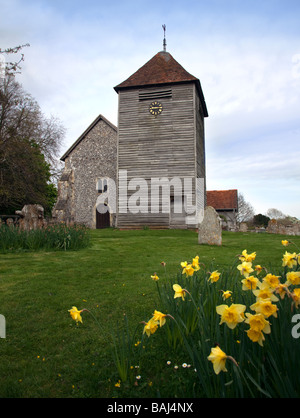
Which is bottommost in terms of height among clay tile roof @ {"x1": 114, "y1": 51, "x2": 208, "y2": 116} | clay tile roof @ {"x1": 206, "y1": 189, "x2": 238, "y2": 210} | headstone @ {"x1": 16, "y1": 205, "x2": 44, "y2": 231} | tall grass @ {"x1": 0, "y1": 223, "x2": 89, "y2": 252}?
tall grass @ {"x1": 0, "y1": 223, "x2": 89, "y2": 252}

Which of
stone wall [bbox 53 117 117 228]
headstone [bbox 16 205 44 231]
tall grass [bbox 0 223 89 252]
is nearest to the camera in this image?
tall grass [bbox 0 223 89 252]

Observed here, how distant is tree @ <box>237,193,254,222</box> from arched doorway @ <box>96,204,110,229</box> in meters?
30.0

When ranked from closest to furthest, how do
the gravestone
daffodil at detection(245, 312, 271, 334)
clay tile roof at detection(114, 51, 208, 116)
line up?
daffodil at detection(245, 312, 271, 334)
the gravestone
clay tile roof at detection(114, 51, 208, 116)

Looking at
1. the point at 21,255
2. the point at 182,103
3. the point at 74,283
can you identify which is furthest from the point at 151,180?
the point at 74,283

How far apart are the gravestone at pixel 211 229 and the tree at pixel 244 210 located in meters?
39.3

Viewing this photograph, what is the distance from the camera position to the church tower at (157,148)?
1889cm

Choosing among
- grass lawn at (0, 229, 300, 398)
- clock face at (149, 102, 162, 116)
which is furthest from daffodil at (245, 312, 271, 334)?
clock face at (149, 102, 162, 116)

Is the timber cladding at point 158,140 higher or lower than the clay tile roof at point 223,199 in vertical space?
higher

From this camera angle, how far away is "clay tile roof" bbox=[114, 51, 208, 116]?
19.4 m

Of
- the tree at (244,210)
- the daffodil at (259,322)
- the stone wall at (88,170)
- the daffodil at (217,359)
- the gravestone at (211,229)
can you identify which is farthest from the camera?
the tree at (244,210)

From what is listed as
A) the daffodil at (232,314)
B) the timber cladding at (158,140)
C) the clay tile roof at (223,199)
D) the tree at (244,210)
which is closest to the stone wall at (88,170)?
the timber cladding at (158,140)

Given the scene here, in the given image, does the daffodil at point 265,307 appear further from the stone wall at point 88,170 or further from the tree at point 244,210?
the tree at point 244,210

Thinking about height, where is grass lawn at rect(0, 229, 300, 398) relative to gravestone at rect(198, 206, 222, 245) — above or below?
below

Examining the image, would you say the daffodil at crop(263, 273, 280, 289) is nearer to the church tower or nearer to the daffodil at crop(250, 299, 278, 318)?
the daffodil at crop(250, 299, 278, 318)
